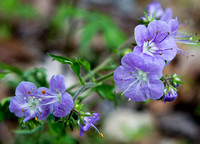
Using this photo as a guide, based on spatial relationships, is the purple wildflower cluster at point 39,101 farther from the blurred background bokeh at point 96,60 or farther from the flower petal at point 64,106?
the blurred background bokeh at point 96,60

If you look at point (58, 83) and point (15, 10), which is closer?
point (58, 83)

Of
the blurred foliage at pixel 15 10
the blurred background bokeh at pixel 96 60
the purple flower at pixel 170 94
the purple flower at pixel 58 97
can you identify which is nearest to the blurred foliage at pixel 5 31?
the blurred background bokeh at pixel 96 60

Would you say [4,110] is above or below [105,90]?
below

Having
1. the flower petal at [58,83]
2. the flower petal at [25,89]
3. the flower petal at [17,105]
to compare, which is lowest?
A: the flower petal at [17,105]

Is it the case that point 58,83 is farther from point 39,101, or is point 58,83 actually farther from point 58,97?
point 39,101

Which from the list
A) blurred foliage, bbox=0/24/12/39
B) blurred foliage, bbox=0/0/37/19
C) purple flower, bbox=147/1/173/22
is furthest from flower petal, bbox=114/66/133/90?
blurred foliage, bbox=0/0/37/19

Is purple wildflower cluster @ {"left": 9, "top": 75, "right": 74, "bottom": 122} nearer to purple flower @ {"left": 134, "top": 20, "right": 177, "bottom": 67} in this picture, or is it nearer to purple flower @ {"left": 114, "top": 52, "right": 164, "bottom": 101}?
purple flower @ {"left": 114, "top": 52, "right": 164, "bottom": 101}

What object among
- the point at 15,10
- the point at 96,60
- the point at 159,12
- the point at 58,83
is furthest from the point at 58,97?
the point at 15,10
